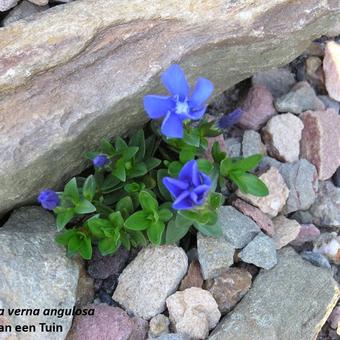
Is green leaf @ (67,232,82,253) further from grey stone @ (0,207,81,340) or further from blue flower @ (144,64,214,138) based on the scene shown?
blue flower @ (144,64,214,138)

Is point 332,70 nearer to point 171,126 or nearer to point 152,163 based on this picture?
point 152,163

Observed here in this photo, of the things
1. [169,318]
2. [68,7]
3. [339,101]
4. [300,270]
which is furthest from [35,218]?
[339,101]

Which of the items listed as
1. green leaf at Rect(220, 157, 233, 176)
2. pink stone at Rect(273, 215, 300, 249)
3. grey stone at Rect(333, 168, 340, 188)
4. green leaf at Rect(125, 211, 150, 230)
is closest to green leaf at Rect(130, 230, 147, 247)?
green leaf at Rect(125, 211, 150, 230)

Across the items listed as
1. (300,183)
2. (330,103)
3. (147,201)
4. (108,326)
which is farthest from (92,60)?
(330,103)

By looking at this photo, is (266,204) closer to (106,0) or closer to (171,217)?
(171,217)

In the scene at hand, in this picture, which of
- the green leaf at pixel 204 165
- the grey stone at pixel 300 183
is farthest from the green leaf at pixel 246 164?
the grey stone at pixel 300 183

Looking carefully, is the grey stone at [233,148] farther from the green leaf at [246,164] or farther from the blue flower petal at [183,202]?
the blue flower petal at [183,202]
